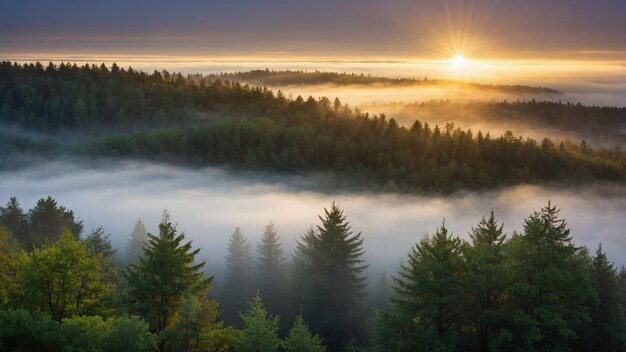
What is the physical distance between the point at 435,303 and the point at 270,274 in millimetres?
36426

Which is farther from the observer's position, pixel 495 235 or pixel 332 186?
pixel 332 186

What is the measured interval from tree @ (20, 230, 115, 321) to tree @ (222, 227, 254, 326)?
31.1 meters

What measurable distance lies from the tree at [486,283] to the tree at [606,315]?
843 cm

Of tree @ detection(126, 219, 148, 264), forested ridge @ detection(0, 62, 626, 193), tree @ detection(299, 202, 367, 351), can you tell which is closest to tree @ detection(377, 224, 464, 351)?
tree @ detection(299, 202, 367, 351)

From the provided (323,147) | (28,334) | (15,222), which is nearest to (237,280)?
(15,222)

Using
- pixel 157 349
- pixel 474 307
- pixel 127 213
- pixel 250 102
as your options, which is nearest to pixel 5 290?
pixel 157 349

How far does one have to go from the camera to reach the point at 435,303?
97.9 feet

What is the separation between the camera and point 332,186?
141500 mm

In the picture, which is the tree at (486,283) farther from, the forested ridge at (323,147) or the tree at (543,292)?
the forested ridge at (323,147)

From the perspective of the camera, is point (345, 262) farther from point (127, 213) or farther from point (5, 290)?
point (127, 213)

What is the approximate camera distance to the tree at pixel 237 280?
209 ft

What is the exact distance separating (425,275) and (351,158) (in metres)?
114

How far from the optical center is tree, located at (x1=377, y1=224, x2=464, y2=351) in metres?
29.4

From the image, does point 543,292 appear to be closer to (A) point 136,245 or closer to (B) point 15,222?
(A) point 136,245
